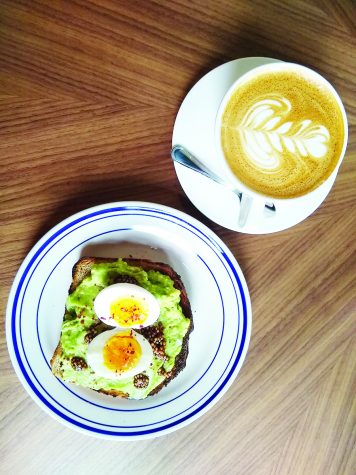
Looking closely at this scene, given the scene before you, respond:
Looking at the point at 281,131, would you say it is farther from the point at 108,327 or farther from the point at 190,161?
the point at 108,327

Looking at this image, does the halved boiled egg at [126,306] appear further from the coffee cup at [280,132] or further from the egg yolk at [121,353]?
the coffee cup at [280,132]

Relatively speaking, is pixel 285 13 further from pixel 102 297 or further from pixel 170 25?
pixel 102 297

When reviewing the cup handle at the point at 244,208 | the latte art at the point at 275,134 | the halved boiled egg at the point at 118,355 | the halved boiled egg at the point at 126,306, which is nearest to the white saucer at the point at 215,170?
the cup handle at the point at 244,208

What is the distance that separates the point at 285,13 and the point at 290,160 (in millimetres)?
428

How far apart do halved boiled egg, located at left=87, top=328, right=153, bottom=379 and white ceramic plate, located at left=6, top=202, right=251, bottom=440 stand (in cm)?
15

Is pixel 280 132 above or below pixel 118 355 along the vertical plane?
above

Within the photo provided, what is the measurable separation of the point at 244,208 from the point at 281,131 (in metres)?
0.21

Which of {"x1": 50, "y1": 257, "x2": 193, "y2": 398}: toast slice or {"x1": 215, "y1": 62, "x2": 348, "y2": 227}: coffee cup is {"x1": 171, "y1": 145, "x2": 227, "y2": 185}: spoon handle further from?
{"x1": 50, "y1": 257, "x2": 193, "y2": 398}: toast slice

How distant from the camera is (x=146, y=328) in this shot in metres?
1.41

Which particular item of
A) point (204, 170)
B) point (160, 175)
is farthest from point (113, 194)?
point (204, 170)

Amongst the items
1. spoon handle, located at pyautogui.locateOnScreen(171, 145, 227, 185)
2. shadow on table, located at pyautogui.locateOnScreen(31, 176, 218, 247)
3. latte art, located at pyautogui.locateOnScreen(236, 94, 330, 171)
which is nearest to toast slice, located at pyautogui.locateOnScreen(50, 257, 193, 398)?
shadow on table, located at pyautogui.locateOnScreen(31, 176, 218, 247)

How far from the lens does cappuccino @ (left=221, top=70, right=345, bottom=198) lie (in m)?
1.25

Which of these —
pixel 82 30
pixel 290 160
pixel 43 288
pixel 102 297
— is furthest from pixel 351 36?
pixel 43 288

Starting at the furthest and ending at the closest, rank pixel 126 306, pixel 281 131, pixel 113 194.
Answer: pixel 113 194 → pixel 126 306 → pixel 281 131
